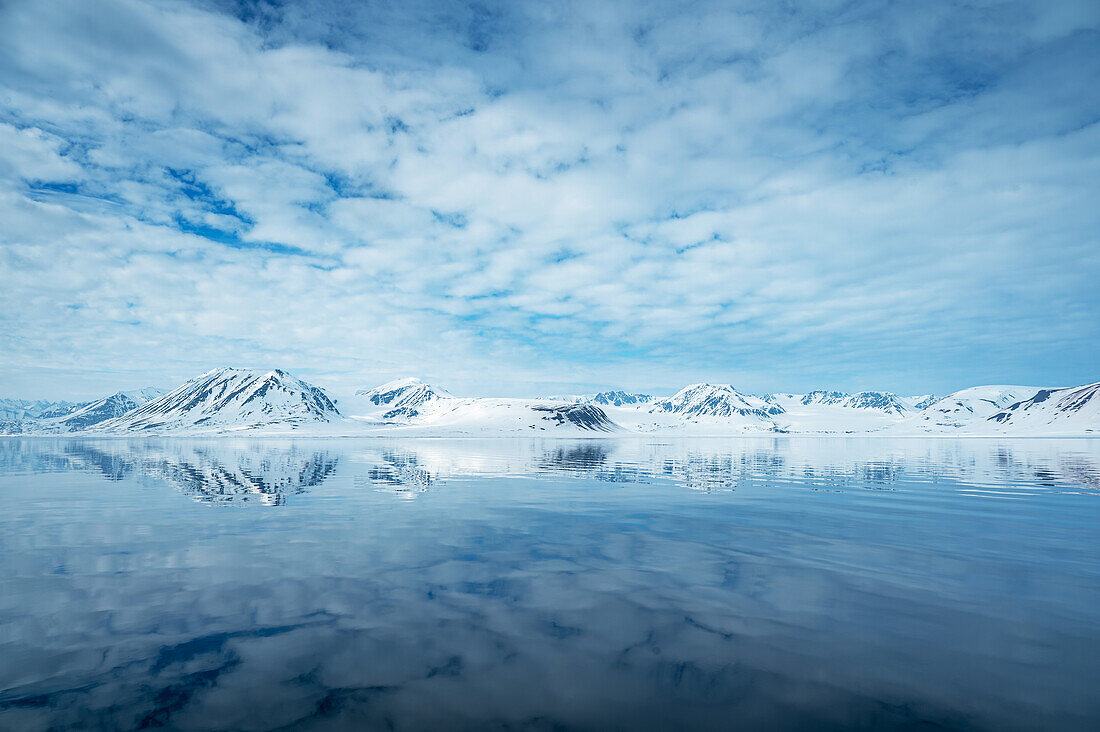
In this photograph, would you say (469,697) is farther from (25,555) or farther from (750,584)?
(25,555)

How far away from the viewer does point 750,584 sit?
1345 centimetres

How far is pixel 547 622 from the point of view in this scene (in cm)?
1085

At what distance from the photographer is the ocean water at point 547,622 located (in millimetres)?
7566

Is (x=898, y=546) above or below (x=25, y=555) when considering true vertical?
above

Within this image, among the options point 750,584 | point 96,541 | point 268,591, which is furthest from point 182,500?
point 750,584

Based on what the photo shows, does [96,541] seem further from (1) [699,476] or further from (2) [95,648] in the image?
(1) [699,476]

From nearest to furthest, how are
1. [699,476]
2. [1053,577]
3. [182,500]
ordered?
[1053,577] → [182,500] → [699,476]

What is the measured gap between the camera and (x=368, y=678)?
27.6 feet

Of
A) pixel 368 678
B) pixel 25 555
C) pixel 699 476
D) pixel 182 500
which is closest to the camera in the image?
pixel 368 678

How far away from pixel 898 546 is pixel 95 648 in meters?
21.5

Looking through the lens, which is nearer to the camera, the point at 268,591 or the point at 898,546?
the point at 268,591

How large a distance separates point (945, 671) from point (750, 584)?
5014mm

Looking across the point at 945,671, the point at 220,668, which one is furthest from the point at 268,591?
the point at 945,671

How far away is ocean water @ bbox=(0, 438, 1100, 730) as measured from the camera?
24.8 ft
